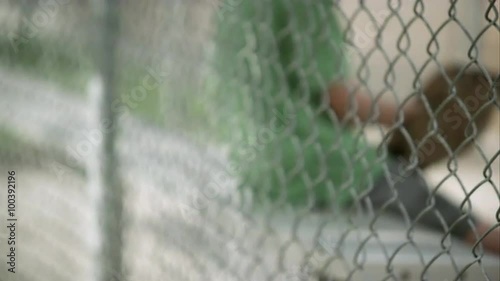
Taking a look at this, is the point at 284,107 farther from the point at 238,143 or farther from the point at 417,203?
the point at 417,203

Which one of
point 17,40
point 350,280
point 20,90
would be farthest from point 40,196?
point 350,280

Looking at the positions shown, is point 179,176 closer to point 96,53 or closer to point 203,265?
point 203,265

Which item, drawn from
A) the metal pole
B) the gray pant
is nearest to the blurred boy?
the gray pant

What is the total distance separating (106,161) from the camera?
61.3 inches

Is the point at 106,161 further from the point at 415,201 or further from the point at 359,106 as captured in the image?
the point at 415,201

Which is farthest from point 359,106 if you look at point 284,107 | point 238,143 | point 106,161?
point 106,161

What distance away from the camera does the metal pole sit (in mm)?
1546

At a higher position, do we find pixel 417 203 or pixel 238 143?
pixel 238 143

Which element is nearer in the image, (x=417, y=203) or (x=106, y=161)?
(x=417, y=203)

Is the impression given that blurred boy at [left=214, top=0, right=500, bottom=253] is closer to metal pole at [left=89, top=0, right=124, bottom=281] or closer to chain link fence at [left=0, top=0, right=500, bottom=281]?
chain link fence at [left=0, top=0, right=500, bottom=281]

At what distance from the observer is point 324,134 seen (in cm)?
162

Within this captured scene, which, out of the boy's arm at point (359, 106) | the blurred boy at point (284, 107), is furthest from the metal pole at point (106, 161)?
the boy's arm at point (359, 106)

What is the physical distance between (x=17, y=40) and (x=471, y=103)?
153cm

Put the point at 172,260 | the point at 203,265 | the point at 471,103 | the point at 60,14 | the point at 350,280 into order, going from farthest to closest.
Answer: the point at 60,14 < the point at 172,260 < the point at 203,265 < the point at 471,103 < the point at 350,280
